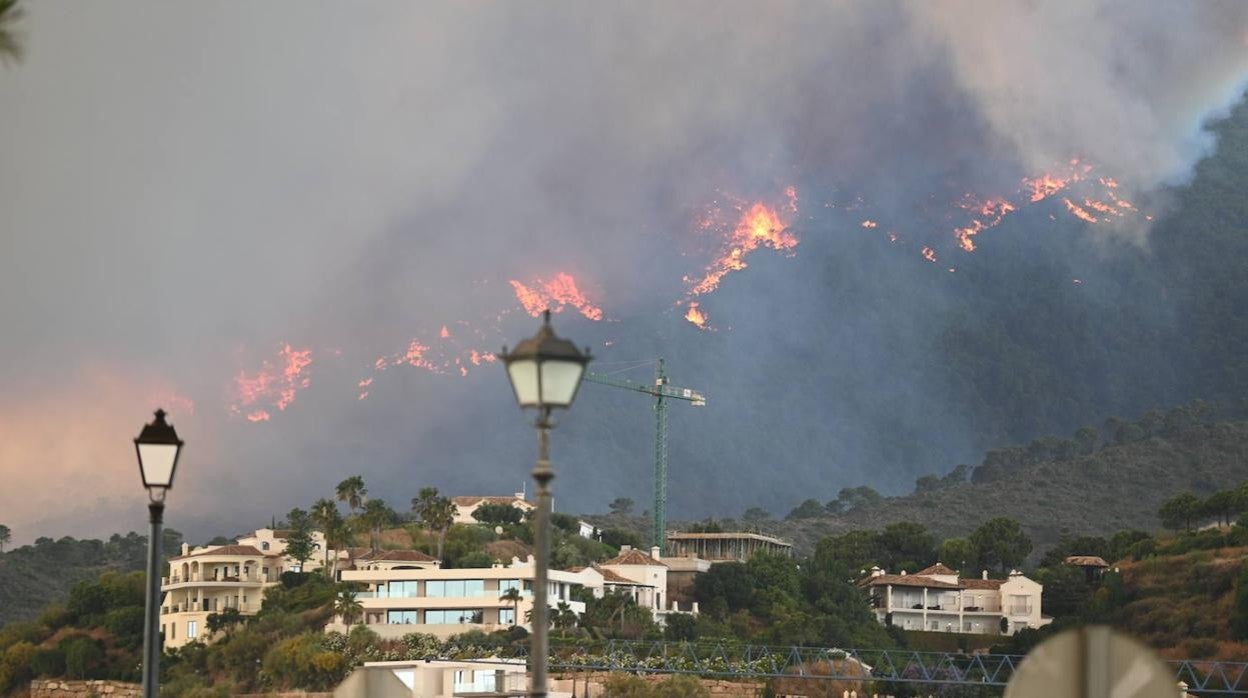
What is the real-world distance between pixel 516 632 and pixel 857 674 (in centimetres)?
1624

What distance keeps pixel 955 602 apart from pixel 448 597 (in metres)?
30.9

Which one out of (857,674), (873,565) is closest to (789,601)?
(857,674)

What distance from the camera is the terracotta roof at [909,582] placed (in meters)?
105

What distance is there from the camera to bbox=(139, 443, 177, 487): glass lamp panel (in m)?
12.6

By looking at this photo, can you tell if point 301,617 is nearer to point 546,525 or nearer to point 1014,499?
point 546,525

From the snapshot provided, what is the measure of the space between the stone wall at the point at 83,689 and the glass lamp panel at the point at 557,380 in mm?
85544

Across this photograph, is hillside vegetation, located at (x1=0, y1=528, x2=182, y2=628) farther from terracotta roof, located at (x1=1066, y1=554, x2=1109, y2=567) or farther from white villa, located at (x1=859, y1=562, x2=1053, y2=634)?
terracotta roof, located at (x1=1066, y1=554, x2=1109, y2=567)

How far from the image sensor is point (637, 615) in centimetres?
9106

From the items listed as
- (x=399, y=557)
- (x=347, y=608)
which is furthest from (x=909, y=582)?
(x=347, y=608)

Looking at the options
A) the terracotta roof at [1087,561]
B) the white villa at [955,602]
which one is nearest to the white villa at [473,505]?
the white villa at [955,602]

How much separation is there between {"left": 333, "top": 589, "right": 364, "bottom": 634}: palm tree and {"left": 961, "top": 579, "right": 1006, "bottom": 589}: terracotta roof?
36.4 meters

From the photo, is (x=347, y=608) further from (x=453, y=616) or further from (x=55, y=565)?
(x=55, y=565)

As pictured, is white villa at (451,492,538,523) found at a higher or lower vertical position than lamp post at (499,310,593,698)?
higher

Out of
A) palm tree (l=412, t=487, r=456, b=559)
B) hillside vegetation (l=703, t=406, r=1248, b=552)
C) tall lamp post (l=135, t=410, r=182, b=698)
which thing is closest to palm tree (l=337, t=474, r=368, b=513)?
palm tree (l=412, t=487, r=456, b=559)
